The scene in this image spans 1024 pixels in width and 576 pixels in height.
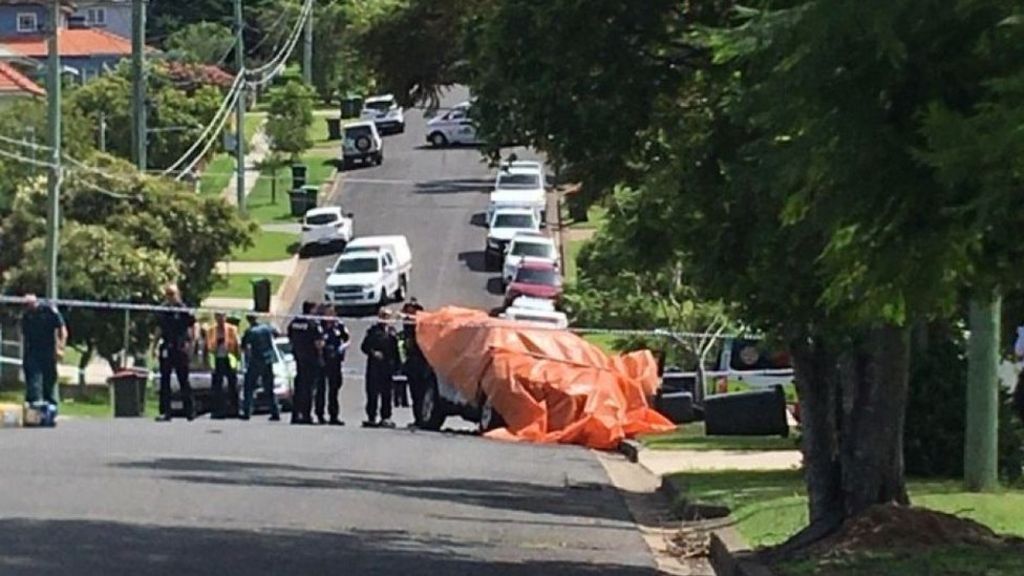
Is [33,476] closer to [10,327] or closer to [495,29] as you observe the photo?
[495,29]

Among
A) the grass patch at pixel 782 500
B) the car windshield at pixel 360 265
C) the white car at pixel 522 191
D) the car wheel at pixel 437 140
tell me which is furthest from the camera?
the car wheel at pixel 437 140

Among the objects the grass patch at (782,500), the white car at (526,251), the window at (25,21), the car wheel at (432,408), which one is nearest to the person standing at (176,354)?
the car wheel at (432,408)

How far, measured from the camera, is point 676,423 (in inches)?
1256

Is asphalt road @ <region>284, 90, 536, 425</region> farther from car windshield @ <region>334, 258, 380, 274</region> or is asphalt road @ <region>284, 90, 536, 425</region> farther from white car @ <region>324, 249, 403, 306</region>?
car windshield @ <region>334, 258, 380, 274</region>

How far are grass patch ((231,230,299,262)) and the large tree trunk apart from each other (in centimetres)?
4965

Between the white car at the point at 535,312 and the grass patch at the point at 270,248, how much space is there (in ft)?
54.3

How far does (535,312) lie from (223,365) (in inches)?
693

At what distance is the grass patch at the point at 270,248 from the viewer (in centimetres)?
6525

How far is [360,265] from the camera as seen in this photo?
56688 mm

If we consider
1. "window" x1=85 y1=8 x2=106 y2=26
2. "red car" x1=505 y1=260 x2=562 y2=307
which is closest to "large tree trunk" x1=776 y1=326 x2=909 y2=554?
"red car" x1=505 y1=260 x2=562 y2=307

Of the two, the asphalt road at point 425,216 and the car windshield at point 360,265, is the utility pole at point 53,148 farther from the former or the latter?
the car windshield at point 360,265

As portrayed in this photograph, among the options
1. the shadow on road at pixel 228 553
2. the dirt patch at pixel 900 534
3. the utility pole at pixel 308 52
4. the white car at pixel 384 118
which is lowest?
the shadow on road at pixel 228 553

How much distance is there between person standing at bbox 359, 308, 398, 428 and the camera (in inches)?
1135

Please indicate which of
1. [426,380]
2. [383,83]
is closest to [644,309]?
[426,380]
